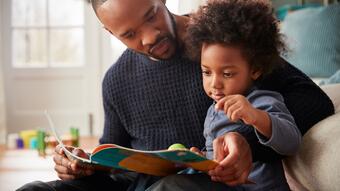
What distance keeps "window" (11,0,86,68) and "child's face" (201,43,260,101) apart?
2956mm

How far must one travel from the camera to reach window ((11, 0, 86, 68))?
3.79m

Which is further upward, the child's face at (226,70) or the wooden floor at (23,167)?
the child's face at (226,70)

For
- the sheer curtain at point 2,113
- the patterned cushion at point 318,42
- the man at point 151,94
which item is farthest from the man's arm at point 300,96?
the sheer curtain at point 2,113

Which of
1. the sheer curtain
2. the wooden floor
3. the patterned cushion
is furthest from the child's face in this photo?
the sheer curtain

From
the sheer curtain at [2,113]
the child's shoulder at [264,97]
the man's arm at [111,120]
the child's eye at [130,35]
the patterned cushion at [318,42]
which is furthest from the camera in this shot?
the sheer curtain at [2,113]

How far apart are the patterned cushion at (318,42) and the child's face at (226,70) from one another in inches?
57.3

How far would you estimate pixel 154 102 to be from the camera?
1186 mm

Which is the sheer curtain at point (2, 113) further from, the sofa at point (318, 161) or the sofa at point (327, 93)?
the sofa at point (318, 161)

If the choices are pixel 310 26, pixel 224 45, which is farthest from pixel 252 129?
pixel 310 26

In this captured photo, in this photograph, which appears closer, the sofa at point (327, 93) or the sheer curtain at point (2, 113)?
the sofa at point (327, 93)

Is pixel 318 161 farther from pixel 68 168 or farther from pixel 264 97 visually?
pixel 68 168

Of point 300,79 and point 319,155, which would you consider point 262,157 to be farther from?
point 300,79

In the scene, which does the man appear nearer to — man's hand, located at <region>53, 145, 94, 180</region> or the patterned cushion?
man's hand, located at <region>53, 145, 94, 180</region>

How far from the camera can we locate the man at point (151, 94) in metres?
1.00
